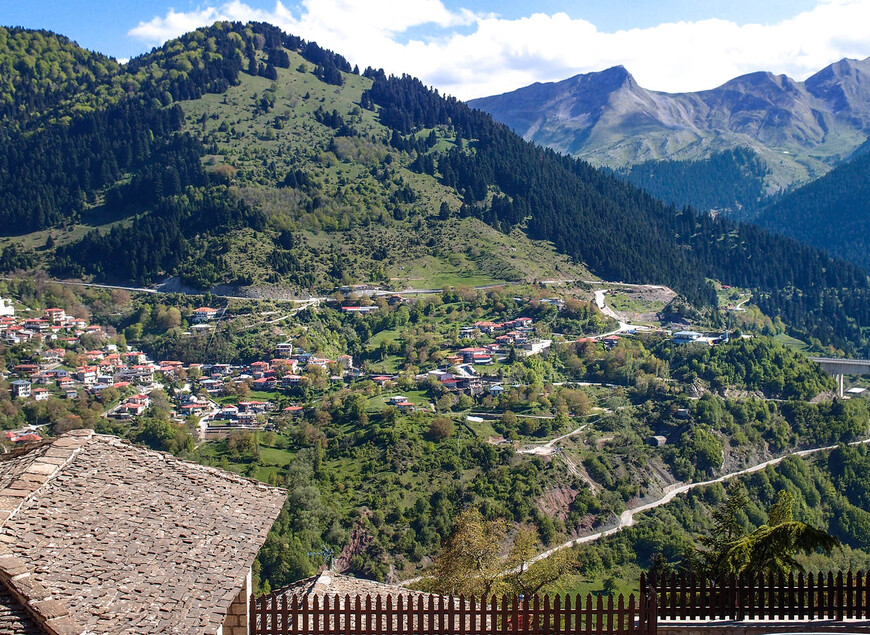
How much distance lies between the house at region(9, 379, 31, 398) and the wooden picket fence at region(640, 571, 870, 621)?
2520 inches

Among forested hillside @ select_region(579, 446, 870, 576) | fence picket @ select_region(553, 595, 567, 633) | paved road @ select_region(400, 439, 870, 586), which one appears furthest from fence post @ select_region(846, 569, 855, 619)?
paved road @ select_region(400, 439, 870, 586)

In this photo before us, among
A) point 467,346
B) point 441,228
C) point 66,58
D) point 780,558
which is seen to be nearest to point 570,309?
point 467,346

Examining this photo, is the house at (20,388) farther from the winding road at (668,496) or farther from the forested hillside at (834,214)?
the forested hillside at (834,214)

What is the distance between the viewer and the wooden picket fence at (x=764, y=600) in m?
9.97

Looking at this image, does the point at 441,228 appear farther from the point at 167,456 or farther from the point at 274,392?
the point at 167,456

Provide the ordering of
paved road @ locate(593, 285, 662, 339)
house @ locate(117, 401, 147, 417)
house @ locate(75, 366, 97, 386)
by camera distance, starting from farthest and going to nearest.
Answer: paved road @ locate(593, 285, 662, 339) < house @ locate(75, 366, 97, 386) < house @ locate(117, 401, 147, 417)

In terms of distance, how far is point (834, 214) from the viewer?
17762 centimetres

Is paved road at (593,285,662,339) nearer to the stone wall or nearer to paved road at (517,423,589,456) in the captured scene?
paved road at (517,423,589,456)

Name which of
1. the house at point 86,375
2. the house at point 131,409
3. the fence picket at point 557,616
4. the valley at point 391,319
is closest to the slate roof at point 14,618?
the valley at point 391,319

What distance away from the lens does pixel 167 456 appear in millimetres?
10336

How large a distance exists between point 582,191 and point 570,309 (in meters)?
40.4

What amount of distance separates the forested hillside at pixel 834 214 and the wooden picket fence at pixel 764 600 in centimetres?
16535

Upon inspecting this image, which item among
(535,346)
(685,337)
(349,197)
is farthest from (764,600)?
(349,197)

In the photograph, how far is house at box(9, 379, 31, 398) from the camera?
6556cm
